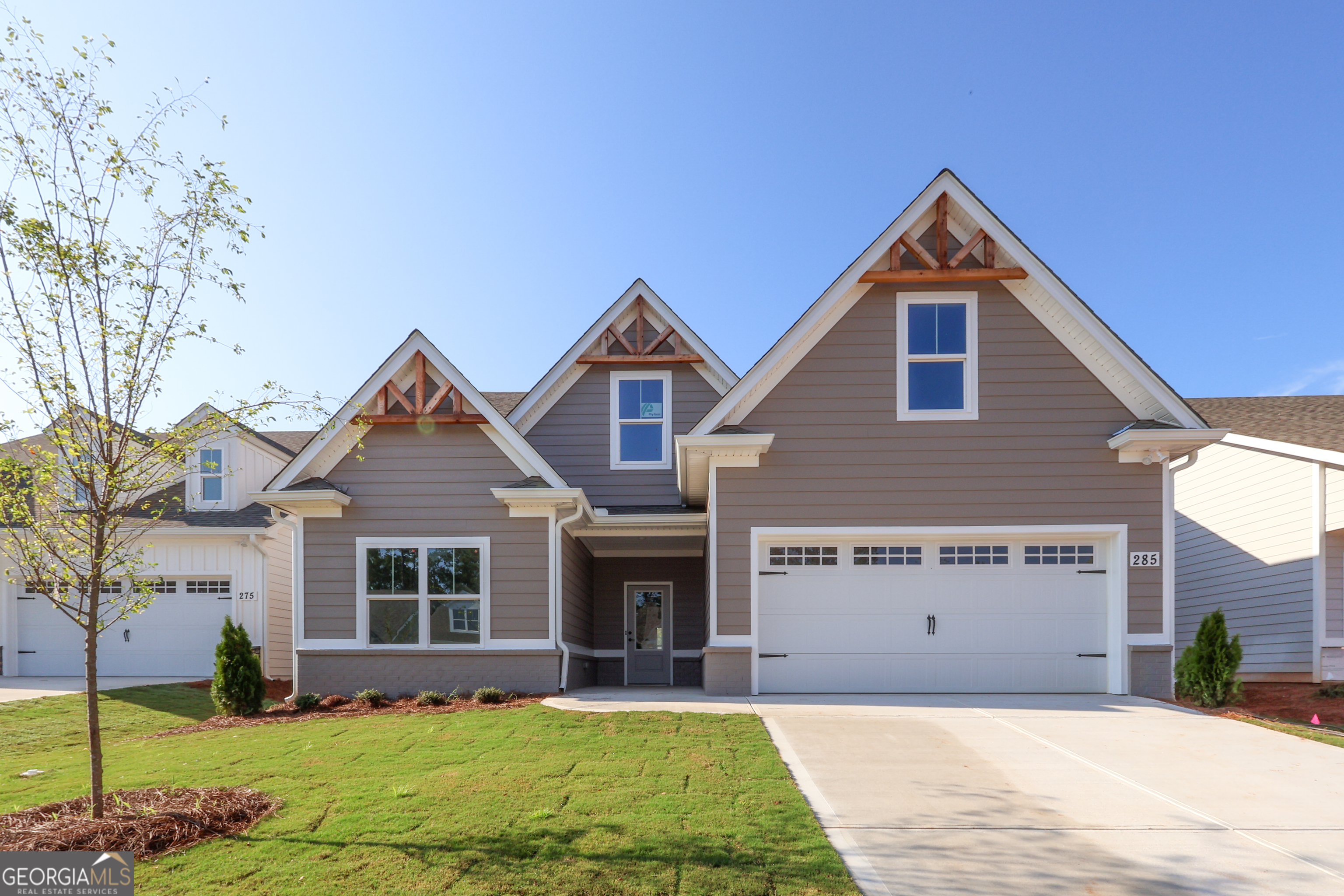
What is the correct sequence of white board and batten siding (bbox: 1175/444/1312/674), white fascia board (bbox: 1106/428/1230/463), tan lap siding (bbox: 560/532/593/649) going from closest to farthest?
white fascia board (bbox: 1106/428/1230/463) < tan lap siding (bbox: 560/532/593/649) < white board and batten siding (bbox: 1175/444/1312/674)

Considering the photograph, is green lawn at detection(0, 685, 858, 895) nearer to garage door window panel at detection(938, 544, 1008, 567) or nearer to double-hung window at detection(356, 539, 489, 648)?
double-hung window at detection(356, 539, 489, 648)

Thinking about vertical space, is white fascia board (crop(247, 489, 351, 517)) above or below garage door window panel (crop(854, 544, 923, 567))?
above

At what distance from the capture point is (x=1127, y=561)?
11.4 meters

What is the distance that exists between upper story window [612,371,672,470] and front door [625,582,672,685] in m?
2.65

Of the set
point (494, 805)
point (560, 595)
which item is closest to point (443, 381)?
point (560, 595)

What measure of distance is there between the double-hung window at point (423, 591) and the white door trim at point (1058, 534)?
3660mm

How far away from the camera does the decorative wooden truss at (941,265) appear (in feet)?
38.5

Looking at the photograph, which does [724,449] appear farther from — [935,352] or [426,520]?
[426,520]

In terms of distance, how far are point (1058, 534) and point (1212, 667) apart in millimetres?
2398

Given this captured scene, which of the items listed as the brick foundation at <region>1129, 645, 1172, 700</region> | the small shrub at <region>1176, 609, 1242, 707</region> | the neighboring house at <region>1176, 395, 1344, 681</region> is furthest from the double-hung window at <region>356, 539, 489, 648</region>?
the neighboring house at <region>1176, 395, 1344, 681</region>

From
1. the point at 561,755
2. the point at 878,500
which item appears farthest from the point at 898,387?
the point at 561,755

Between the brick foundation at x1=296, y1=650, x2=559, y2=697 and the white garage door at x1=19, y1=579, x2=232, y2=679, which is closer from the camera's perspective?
the brick foundation at x1=296, y1=650, x2=559, y2=697

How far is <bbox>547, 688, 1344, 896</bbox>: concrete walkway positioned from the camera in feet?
15.6

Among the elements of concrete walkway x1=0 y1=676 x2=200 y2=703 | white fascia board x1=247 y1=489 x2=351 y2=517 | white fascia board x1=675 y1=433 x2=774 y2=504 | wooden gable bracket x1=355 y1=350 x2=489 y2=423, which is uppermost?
wooden gable bracket x1=355 y1=350 x2=489 y2=423
